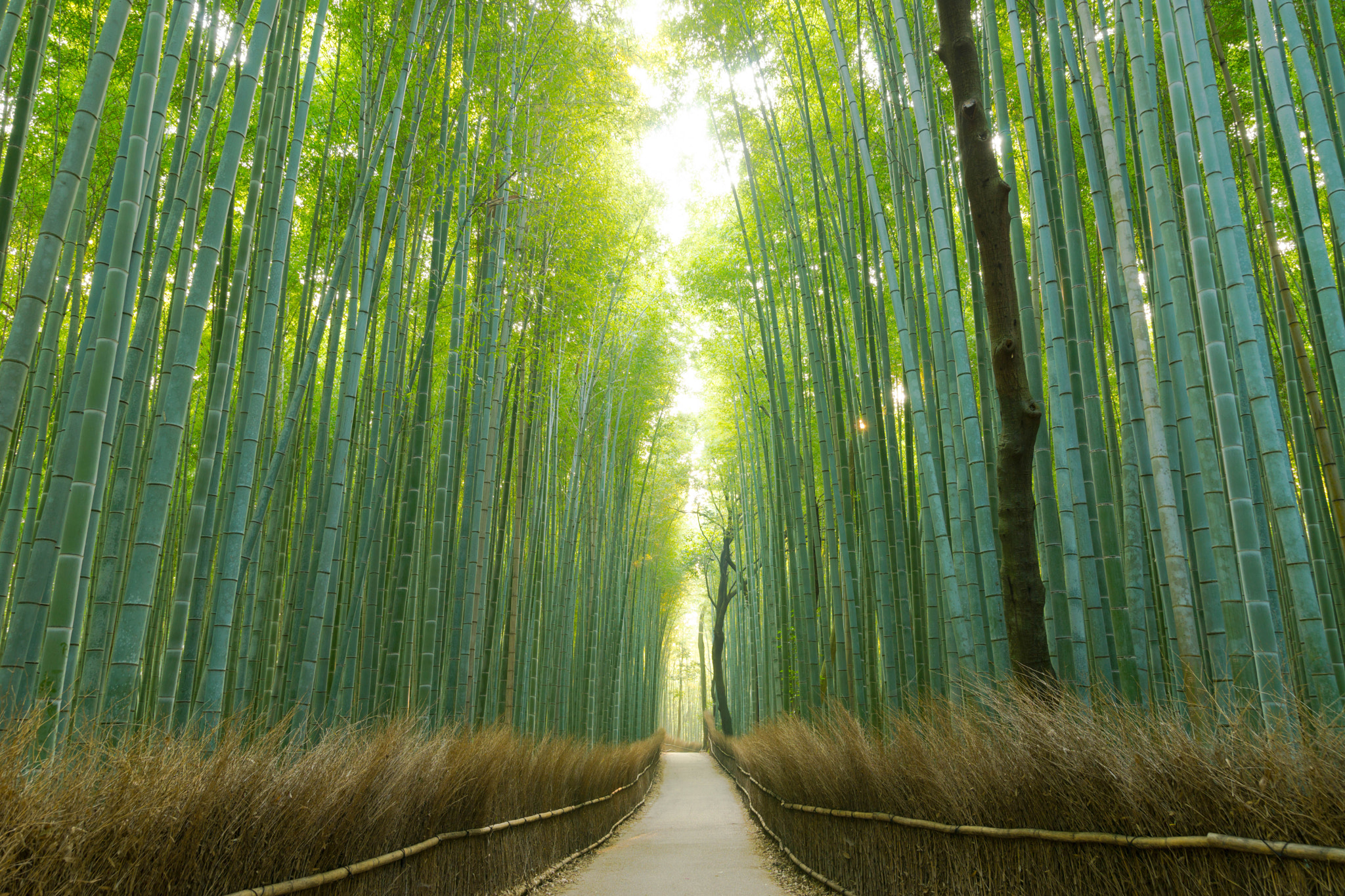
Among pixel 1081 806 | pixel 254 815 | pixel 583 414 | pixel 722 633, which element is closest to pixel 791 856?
pixel 1081 806

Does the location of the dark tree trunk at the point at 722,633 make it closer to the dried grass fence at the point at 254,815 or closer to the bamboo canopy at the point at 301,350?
the bamboo canopy at the point at 301,350

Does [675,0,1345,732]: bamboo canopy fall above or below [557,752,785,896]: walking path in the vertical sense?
above

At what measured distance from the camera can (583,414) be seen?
729 centimetres

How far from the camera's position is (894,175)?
3.83 metres

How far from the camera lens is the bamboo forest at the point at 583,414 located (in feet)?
5.93

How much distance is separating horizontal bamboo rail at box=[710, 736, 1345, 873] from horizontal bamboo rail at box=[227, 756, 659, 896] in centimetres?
161

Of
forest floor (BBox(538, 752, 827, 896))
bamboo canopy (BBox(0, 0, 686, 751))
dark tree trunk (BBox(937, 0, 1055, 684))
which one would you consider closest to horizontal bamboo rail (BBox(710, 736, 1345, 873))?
dark tree trunk (BBox(937, 0, 1055, 684))

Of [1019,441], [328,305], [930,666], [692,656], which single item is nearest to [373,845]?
[328,305]

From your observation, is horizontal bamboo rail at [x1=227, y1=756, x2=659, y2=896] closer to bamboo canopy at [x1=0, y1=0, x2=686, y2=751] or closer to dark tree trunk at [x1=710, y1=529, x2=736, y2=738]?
bamboo canopy at [x1=0, y1=0, x2=686, y2=751]

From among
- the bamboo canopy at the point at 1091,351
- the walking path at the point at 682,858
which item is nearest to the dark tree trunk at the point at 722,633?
the walking path at the point at 682,858

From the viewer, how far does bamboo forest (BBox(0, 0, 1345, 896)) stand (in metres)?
1.81

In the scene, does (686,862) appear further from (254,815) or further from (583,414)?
(583,414)

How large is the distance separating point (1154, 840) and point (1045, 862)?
0.46 meters

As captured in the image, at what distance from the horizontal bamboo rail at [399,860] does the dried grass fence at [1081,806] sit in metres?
1.52
